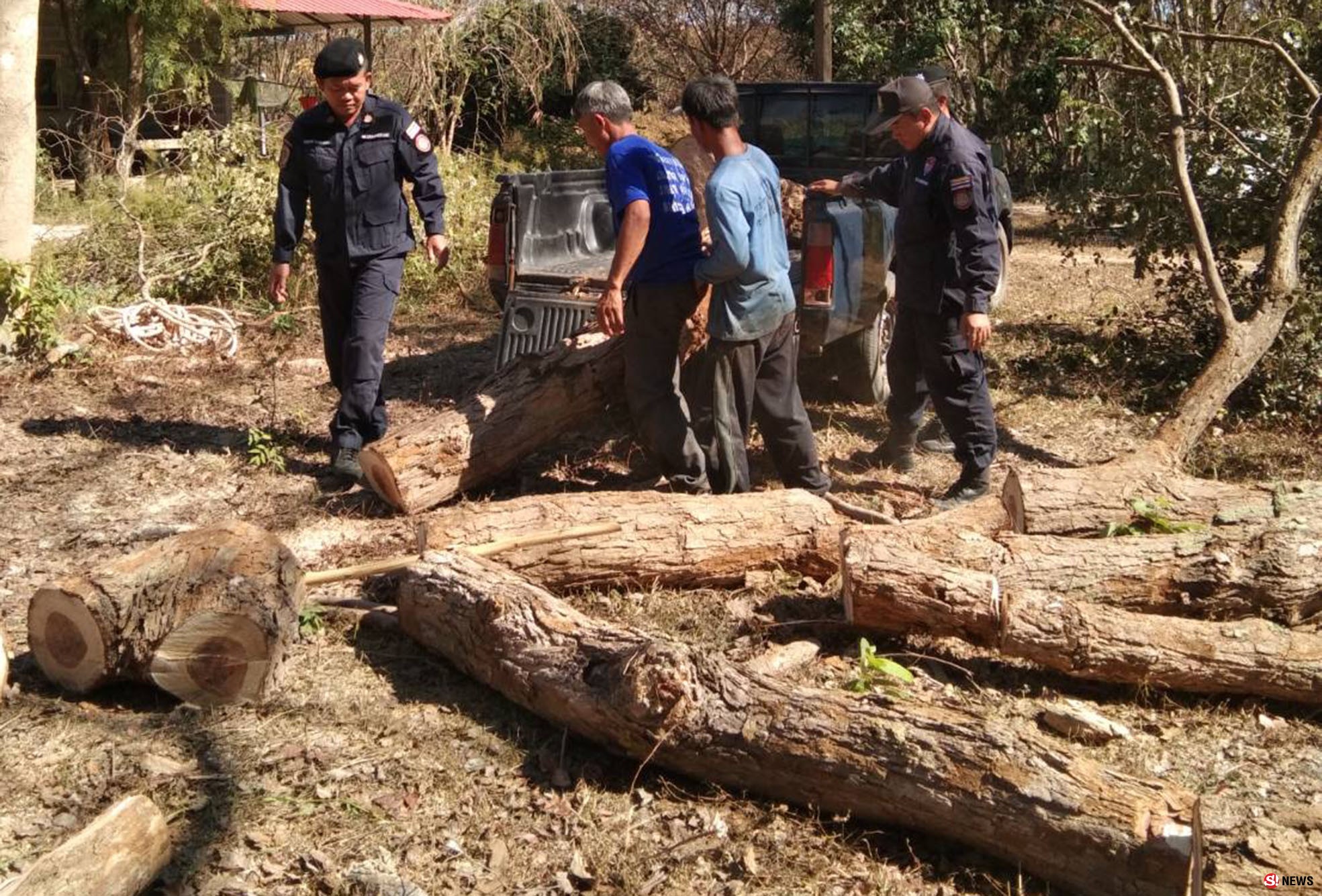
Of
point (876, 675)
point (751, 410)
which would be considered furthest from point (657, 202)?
point (876, 675)

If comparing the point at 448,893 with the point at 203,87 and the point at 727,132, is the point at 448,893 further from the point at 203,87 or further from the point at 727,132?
the point at 203,87

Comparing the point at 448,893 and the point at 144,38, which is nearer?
the point at 448,893

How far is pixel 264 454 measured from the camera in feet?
21.1

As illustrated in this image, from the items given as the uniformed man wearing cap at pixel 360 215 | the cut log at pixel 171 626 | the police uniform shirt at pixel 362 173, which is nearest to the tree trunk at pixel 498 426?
the uniformed man wearing cap at pixel 360 215

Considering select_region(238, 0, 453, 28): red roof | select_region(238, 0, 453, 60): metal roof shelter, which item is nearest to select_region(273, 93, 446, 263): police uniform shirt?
select_region(238, 0, 453, 60): metal roof shelter

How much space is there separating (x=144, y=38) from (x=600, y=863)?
16.1 meters

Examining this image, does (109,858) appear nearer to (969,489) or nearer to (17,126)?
(969,489)

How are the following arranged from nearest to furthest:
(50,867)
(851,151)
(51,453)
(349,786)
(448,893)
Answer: (50,867) < (448,893) < (349,786) < (51,453) < (851,151)

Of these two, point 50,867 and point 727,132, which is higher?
point 727,132

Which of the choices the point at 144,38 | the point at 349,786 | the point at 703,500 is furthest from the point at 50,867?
the point at 144,38

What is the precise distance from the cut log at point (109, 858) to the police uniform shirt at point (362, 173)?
3514 mm

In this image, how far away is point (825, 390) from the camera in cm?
777

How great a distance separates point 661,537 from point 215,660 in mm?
1658

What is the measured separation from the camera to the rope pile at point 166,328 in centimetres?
852
